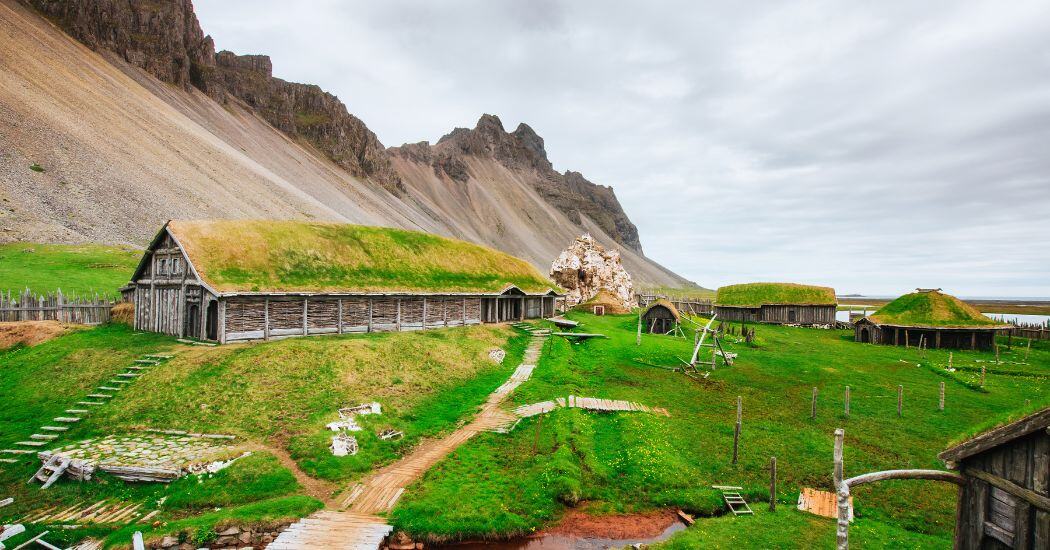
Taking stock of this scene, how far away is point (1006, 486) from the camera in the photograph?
26.1ft

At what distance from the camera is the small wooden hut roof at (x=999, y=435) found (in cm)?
720

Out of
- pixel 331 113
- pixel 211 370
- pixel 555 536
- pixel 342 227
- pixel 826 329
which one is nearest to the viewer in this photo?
pixel 555 536

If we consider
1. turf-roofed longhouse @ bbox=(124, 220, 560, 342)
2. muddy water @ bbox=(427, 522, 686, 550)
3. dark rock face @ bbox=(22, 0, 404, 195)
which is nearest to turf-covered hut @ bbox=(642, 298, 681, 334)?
turf-roofed longhouse @ bbox=(124, 220, 560, 342)

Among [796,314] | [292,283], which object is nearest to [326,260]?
[292,283]

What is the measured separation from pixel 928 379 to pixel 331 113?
18016cm

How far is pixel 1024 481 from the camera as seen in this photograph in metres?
7.73

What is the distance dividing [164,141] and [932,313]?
4639 inches

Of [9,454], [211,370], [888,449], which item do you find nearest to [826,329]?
[888,449]

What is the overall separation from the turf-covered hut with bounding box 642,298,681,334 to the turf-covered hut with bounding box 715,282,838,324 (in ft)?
60.4

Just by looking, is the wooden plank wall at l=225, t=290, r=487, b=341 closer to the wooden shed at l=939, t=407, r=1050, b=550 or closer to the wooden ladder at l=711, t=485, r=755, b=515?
the wooden ladder at l=711, t=485, r=755, b=515

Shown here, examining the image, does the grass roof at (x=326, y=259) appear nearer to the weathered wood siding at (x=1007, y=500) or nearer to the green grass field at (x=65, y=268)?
the green grass field at (x=65, y=268)

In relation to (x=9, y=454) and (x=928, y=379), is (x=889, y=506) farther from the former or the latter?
(x=9, y=454)

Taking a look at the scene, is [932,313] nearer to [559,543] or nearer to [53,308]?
[559,543]

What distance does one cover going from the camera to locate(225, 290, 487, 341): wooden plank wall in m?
26.8
